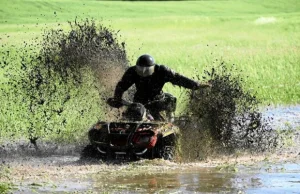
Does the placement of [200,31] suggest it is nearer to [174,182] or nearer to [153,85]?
[153,85]

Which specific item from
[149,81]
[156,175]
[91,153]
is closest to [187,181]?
[156,175]

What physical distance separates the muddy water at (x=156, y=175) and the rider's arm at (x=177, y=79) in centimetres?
133

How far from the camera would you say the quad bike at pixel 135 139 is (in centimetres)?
1534

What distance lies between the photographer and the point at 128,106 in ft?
53.7

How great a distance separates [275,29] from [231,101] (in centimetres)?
3255

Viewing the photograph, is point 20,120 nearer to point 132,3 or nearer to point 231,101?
point 231,101

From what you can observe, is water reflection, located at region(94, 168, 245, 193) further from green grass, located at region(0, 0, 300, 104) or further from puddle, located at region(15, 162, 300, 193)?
green grass, located at region(0, 0, 300, 104)

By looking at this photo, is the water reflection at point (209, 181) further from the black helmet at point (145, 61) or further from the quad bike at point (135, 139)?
the black helmet at point (145, 61)

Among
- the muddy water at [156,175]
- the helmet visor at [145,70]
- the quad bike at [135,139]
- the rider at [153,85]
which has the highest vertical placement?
the helmet visor at [145,70]

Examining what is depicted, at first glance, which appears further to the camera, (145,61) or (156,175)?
(145,61)

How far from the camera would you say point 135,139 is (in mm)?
15336

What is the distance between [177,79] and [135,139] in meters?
2.05

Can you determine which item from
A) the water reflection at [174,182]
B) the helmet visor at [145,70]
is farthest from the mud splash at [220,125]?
the water reflection at [174,182]

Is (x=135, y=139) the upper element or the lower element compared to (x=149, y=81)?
lower
